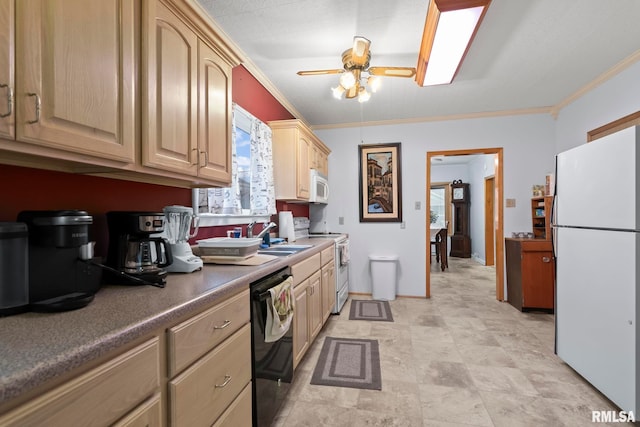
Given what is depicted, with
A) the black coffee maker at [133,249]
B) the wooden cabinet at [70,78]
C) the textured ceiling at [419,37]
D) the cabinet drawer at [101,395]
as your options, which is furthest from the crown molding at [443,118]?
the cabinet drawer at [101,395]

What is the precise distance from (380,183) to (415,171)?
1.68ft

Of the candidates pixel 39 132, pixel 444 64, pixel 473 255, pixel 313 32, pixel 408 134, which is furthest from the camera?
pixel 473 255

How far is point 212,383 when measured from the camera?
1.07m

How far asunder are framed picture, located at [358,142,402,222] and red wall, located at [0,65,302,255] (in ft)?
9.06

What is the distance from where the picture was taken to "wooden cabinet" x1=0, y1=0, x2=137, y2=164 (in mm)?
760

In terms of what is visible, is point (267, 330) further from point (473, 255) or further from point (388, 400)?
point (473, 255)

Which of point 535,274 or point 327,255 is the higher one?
point 327,255

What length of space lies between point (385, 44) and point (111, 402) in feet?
8.57

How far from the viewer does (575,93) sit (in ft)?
10.8

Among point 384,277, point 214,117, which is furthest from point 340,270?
point 214,117

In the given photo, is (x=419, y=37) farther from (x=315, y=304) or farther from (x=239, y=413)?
(x=239, y=413)

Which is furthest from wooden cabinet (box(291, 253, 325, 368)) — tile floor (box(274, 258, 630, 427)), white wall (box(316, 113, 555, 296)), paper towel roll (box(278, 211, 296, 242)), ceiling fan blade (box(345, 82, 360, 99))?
white wall (box(316, 113, 555, 296))

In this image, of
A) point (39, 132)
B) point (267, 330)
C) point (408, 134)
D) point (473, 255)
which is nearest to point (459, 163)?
point (473, 255)

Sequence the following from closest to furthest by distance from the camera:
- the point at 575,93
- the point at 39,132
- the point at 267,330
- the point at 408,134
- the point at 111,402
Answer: the point at 111,402 < the point at 39,132 < the point at 267,330 < the point at 575,93 < the point at 408,134
